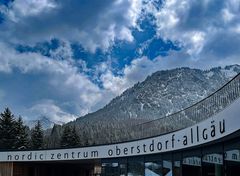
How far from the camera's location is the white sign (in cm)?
1097

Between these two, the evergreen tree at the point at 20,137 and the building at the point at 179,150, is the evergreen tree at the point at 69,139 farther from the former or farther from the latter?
the building at the point at 179,150

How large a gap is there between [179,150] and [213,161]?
3.66 m

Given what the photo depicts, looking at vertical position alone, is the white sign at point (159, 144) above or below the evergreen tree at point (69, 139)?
below

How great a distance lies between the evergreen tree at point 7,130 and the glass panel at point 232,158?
165 ft

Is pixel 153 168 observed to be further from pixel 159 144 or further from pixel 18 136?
pixel 18 136

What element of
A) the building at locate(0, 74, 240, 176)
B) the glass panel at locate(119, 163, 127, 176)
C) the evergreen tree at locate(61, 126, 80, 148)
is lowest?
the glass panel at locate(119, 163, 127, 176)

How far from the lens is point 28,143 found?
6156 cm

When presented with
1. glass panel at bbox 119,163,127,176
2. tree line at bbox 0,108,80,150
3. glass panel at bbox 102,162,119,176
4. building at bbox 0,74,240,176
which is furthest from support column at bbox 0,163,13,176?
tree line at bbox 0,108,80,150

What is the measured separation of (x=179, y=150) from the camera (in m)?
17.8

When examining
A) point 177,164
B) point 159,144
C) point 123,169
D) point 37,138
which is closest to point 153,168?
point 159,144

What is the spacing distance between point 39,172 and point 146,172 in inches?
633

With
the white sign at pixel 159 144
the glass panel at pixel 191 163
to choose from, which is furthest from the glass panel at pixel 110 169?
the glass panel at pixel 191 163

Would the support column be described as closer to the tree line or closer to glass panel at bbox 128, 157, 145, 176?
glass panel at bbox 128, 157, 145, 176

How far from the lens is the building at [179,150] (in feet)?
39.4
